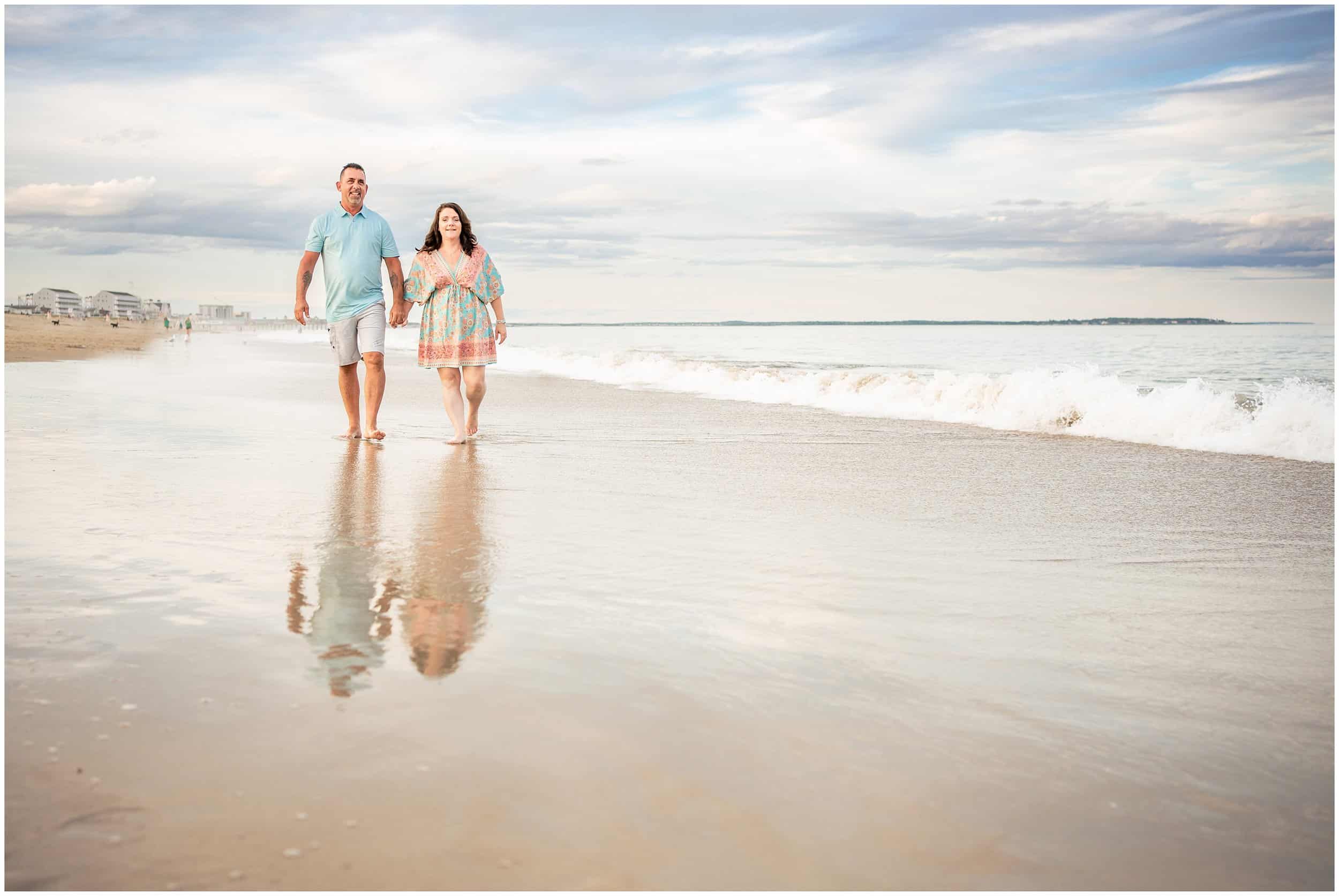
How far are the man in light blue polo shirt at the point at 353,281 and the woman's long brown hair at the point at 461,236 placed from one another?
0.29 meters

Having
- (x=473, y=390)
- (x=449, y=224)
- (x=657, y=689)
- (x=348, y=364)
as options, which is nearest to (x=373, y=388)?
(x=348, y=364)

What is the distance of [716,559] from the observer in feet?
14.7

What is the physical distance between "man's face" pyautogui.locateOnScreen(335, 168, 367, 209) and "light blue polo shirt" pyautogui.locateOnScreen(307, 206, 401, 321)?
11 cm

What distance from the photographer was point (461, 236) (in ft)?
30.9

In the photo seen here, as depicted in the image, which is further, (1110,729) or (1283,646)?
(1283,646)

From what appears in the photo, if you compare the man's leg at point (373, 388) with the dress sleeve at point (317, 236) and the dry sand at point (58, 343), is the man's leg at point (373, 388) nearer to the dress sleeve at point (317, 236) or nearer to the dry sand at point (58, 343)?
the dress sleeve at point (317, 236)

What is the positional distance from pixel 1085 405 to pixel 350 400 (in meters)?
7.26

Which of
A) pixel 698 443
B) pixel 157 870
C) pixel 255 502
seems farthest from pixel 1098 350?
pixel 157 870

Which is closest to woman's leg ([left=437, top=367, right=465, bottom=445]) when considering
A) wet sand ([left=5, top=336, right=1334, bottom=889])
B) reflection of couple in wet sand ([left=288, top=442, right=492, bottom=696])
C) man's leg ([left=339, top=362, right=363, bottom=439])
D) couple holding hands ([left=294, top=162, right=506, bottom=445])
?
couple holding hands ([left=294, top=162, right=506, bottom=445])

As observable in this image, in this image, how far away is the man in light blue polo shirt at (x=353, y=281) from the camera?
9.14 meters

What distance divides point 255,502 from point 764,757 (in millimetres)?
4071

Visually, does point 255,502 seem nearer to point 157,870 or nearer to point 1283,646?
point 157,870

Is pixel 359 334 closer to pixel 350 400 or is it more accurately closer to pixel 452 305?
pixel 350 400

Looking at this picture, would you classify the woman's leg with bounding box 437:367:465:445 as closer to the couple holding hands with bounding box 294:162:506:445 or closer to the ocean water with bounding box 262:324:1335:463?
the couple holding hands with bounding box 294:162:506:445
